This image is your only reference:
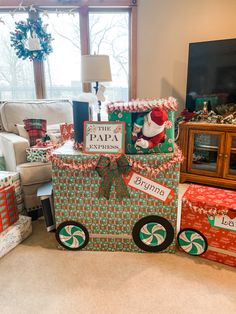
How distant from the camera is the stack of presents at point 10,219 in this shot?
1.55 meters

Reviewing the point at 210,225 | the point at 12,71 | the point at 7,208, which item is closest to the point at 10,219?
the point at 7,208

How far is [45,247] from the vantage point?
161cm

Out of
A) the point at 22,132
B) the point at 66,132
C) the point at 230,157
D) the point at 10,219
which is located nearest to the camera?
the point at 10,219

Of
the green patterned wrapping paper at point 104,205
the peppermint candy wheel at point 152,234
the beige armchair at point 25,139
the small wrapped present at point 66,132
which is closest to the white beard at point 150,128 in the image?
the green patterned wrapping paper at point 104,205

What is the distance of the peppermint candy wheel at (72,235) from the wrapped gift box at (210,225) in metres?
0.62

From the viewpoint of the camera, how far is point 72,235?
5.01ft

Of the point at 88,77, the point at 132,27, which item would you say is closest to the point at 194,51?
the point at 132,27

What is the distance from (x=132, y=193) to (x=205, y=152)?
4.85ft

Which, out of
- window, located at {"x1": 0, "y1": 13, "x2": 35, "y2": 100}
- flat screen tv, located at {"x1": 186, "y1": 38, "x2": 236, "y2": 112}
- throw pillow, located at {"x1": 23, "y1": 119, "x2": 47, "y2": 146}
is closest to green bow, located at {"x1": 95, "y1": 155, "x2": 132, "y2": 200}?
throw pillow, located at {"x1": 23, "y1": 119, "x2": 47, "y2": 146}

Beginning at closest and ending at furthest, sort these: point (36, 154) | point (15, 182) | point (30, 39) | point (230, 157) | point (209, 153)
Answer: point (15, 182) → point (36, 154) → point (230, 157) → point (209, 153) → point (30, 39)

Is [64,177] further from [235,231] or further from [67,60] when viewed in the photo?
[67,60]

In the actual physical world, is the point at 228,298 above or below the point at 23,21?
below

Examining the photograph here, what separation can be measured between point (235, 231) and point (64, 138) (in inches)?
→ 57.2

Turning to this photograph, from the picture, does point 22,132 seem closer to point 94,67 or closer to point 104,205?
point 94,67
